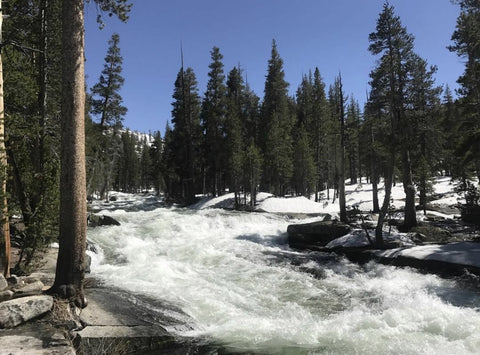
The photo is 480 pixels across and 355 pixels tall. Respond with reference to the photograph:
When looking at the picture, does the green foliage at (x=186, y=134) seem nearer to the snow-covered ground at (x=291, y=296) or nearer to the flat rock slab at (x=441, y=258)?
the snow-covered ground at (x=291, y=296)

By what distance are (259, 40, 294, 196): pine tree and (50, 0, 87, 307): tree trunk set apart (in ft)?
118

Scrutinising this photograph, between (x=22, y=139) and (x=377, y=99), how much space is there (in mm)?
20148

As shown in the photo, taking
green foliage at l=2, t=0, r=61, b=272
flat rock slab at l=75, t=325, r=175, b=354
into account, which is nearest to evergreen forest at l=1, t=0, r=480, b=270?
green foliage at l=2, t=0, r=61, b=272

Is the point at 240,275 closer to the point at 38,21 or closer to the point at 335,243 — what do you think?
the point at 335,243

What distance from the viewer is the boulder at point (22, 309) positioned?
507 centimetres

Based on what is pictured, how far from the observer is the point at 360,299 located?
362 inches

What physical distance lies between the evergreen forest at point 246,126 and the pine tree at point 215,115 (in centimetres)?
13

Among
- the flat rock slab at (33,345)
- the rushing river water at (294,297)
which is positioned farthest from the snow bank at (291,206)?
the flat rock slab at (33,345)

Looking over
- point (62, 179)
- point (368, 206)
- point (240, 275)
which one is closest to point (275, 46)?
point (368, 206)

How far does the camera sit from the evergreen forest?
356 inches

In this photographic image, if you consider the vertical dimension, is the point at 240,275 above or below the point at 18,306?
below

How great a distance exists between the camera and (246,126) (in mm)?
50156

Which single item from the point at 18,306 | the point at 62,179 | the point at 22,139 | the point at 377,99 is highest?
the point at 377,99

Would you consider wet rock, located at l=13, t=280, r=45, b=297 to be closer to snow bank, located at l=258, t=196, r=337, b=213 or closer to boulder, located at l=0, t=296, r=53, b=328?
boulder, located at l=0, t=296, r=53, b=328
